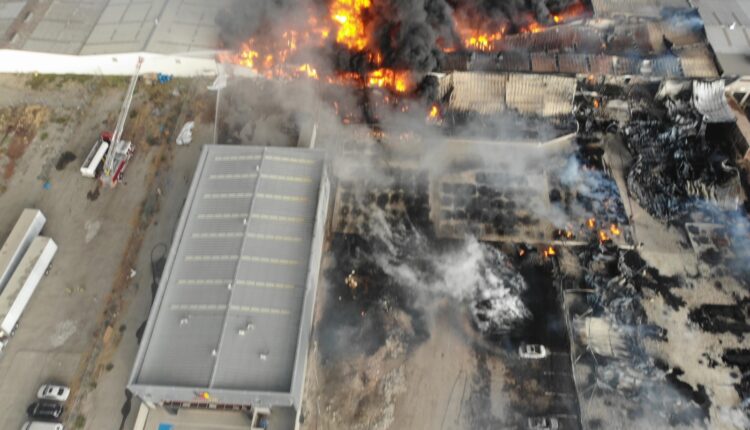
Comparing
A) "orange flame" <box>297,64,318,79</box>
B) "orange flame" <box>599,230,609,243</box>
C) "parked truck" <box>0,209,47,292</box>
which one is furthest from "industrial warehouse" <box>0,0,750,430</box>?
"orange flame" <box>297,64,318,79</box>

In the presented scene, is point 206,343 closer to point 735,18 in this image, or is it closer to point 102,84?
point 102,84

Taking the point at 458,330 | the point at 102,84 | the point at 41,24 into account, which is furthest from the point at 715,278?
the point at 41,24

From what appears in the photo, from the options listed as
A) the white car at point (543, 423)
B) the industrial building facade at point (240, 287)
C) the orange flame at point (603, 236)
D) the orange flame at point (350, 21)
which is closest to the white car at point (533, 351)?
the white car at point (543, 423)

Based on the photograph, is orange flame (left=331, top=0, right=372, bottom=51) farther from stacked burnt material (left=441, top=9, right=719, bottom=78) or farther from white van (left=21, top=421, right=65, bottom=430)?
white van (left=21, top=421, right=65, bottom=430)

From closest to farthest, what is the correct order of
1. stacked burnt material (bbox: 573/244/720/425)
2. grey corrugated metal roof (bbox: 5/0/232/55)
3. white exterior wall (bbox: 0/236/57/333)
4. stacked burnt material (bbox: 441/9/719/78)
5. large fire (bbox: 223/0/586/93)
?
stacked burnt material (bbox: 573/244/720/425) < white exterior wall (bbox: 0/236/57/333) < stacked burnt material (bbox: 441/9/719/78) < large fire (bbox: 223/0/586/93) < grey corrugated metal roof (bbox: 5/0/232/55)

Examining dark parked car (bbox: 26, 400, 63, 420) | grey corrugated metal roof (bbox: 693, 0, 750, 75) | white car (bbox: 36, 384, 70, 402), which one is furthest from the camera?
grey corrugated metal roof (bbox: 693, 0, 750, 75)

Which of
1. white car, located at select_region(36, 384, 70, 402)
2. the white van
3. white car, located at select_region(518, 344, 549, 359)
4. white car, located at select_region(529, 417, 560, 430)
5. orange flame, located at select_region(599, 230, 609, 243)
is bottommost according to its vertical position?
the white van
